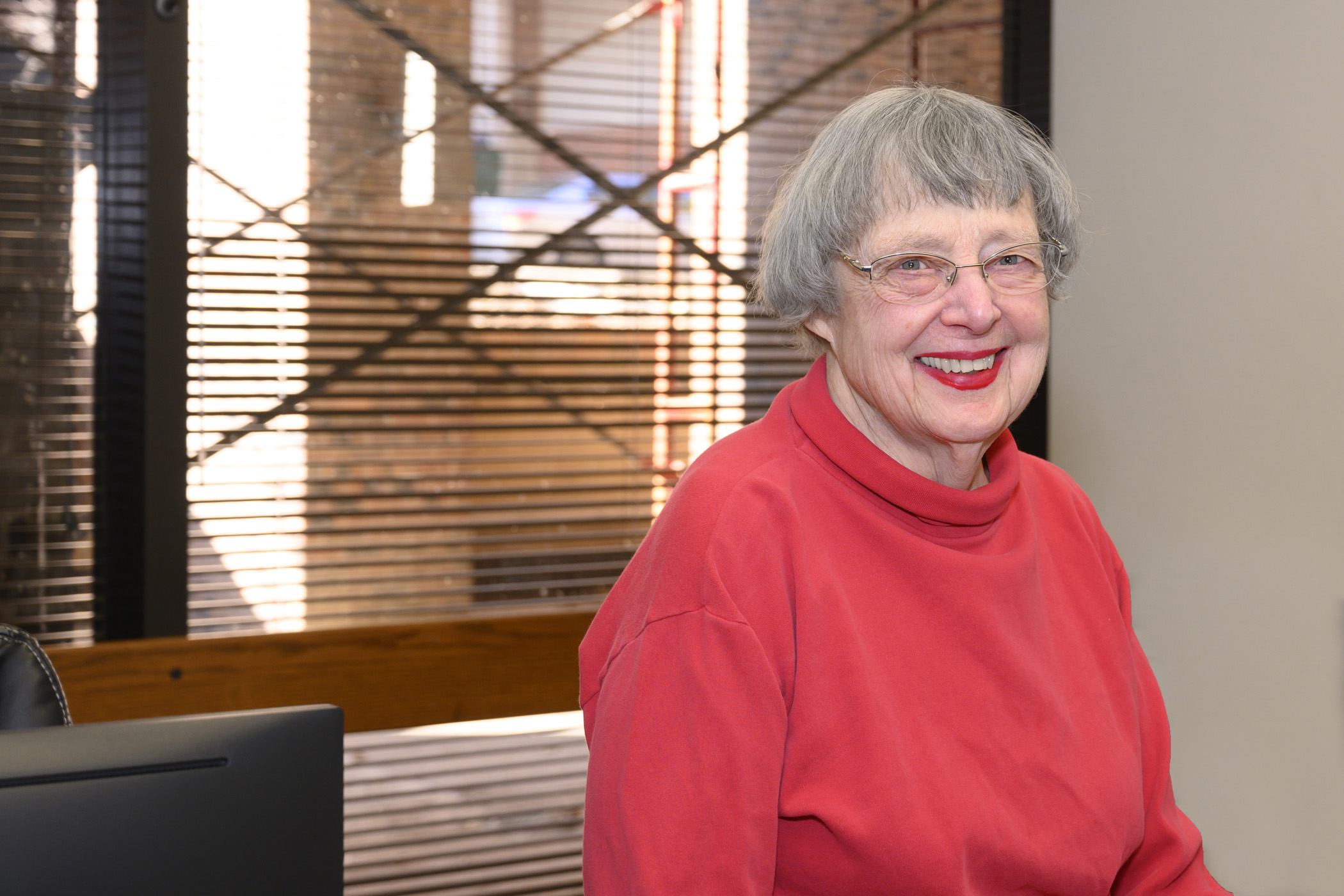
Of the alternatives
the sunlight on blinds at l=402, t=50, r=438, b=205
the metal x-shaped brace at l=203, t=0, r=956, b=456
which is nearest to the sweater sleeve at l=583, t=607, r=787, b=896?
the metal x-shaped brace at l=203, t=0, r=956, b=456

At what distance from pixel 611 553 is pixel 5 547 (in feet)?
4.03

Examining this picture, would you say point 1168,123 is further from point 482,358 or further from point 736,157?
point 482,358

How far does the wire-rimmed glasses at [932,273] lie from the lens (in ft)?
3.91

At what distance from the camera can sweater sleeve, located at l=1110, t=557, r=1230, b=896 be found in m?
1.31

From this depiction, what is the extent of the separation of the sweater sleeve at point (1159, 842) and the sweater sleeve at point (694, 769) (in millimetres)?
505

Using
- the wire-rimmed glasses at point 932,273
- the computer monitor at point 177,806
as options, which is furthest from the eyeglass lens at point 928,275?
the computer monitor at point 177,806

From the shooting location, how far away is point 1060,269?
132 cm

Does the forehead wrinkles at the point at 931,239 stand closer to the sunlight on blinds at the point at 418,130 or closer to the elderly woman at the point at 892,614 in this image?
the elderly woman at the point at 892,614

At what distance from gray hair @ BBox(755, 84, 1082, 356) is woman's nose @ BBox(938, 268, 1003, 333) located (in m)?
0.07

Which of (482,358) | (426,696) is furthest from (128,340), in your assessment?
(426,696)

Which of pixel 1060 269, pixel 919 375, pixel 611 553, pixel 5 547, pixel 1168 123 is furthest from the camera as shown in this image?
pixel 611 553

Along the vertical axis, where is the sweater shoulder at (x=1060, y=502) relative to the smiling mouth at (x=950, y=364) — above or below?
below

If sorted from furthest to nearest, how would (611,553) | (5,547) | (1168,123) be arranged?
1. (611,553)
2. (1168,123)
3. (5,547)

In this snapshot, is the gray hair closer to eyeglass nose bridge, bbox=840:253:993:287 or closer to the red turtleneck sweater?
eyeglass nose bridge, bbox=840:253:993:287
